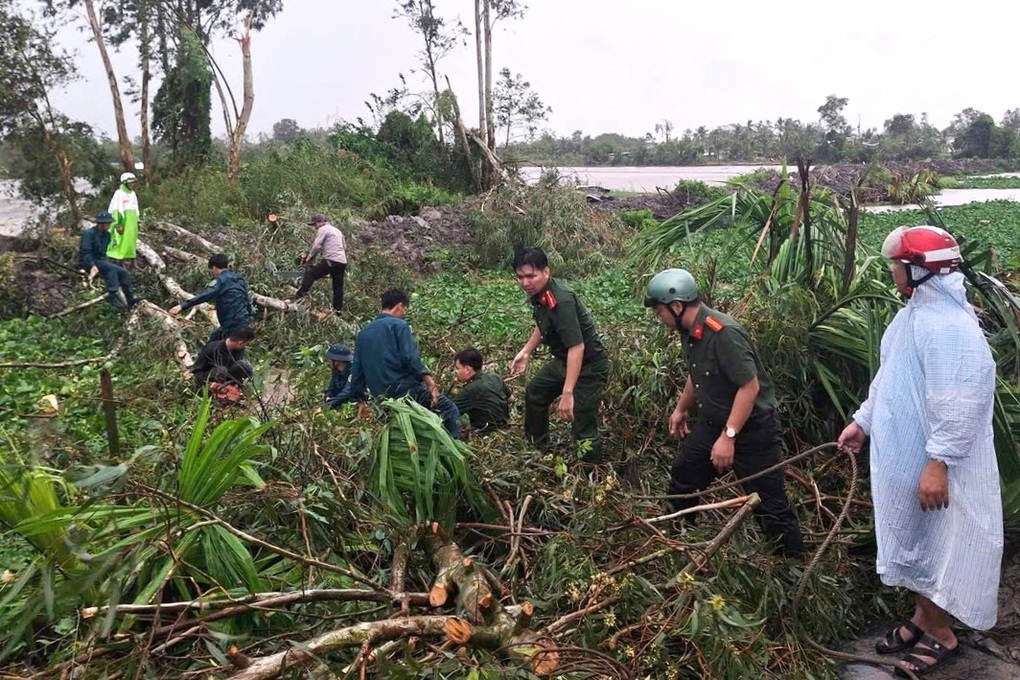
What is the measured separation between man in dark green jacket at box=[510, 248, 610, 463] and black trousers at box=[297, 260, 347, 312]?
16.0 ft

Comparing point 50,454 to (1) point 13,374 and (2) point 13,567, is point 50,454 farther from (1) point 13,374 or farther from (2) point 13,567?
(1) point 13,374

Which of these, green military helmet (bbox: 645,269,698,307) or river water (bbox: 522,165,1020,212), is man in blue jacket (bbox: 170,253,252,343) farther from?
green military helmet (bbox: 645,269,698,307)

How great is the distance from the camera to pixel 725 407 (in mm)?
3504

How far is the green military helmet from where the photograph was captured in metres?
3.41

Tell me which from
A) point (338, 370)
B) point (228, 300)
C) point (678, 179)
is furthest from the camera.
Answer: point (678, 179)

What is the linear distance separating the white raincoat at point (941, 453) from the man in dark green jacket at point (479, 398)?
96.3 inches

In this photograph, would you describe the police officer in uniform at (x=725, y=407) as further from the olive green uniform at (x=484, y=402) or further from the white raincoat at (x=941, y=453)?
the olive green uniform at (x=484, y=402)

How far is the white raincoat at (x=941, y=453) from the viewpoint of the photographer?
267 cm

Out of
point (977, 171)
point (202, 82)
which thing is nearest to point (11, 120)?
point (202, 82)

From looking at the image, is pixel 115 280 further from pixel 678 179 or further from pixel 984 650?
pixel 678 179

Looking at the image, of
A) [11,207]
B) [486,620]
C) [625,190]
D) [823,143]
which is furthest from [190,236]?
[823,143]

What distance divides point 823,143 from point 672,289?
5486cm

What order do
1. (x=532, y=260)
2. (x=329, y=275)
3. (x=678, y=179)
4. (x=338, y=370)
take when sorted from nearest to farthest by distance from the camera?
1. (x=532, y=260)
2. (x=338, y=370)
3. (x=329, y=275)
4. (x=678, y=179)

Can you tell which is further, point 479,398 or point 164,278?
point 164,278
